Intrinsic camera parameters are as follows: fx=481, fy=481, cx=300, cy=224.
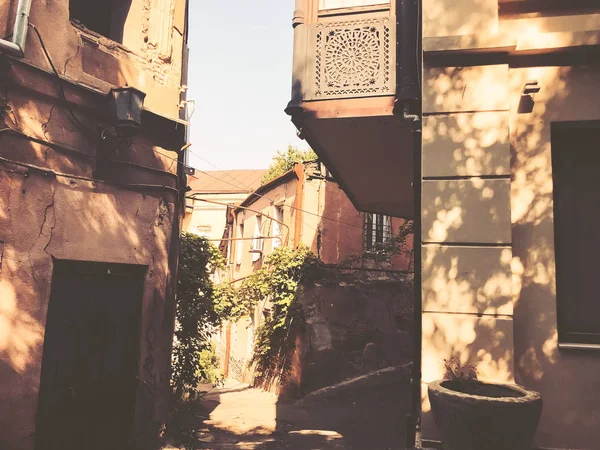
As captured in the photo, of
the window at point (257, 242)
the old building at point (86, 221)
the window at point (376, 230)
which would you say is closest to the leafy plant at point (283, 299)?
the window at point (376, 230)

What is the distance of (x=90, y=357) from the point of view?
20.1 feet

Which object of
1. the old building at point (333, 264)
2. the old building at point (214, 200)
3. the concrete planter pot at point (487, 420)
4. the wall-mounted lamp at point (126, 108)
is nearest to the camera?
the concrete planter pot at point (487, 420)

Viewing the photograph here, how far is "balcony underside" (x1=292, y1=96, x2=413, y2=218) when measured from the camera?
5809 millimetres

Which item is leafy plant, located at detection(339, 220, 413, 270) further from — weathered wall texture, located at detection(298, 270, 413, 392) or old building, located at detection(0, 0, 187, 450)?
old building, located at detection(0, 0, 187, 450)

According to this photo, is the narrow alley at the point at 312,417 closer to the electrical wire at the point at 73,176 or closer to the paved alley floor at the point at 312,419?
the paved alley floor at the point at 312,419

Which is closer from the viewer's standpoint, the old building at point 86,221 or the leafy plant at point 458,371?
the leafy plant at point 458,371

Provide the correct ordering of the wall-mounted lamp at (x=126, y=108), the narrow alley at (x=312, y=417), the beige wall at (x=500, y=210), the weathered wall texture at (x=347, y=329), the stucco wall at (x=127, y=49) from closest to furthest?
the beige wall at (x=500, y=210)
the stucco wall at (x=127, y=49)
the wall-mounted lamp at (x=126, y=108)
the narrow alley at (x=312, y=417)
the weathered wall texture at (x=347, y=329)

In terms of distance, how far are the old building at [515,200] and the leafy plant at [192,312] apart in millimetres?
6074

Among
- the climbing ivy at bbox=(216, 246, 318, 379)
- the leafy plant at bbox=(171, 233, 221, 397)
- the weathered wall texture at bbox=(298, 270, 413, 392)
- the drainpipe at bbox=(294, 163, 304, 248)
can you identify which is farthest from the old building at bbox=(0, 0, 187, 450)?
the drainpipe at bbox=(294, 163, 304, 248)

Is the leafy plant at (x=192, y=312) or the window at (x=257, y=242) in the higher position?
the window at (x=257, y=242)

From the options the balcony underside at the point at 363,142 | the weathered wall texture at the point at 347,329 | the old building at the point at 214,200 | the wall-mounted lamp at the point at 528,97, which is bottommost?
the weathered wall texture at the point at 347,329

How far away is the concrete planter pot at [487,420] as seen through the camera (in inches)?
128

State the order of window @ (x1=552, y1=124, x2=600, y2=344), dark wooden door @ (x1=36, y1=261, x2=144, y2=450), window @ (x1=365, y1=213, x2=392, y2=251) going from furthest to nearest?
window @ (x1=365, y1=213, x2=392, y2=251)
dark wooden door @ (x1=36, y1=261, x2=144, y2=450)
window @ (x1=552, y1=124, x2=600, y2=344)

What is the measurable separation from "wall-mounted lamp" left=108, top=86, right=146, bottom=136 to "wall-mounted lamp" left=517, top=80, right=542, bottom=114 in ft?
14.9
